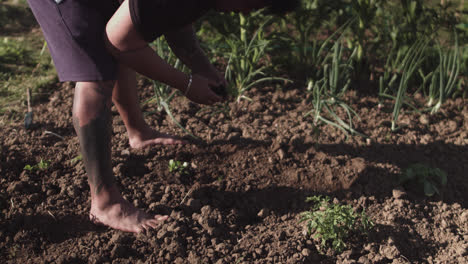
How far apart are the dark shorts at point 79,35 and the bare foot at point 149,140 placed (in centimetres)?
68

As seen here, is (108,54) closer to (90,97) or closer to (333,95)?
(90,97)

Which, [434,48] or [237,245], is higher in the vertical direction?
[434,48]

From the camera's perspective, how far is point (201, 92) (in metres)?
1.86

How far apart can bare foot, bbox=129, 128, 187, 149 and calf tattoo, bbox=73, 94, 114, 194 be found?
0.57 metres

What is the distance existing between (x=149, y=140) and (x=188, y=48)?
644 mm

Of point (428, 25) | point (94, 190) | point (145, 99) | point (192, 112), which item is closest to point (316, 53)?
point (428, 25)

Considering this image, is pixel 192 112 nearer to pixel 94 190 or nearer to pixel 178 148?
pixel 178 148

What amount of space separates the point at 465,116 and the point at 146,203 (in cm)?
209

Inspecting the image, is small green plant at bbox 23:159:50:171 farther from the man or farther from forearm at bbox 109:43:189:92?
forearm at bbox 109:43:189:92

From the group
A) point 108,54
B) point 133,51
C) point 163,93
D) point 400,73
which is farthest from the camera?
point 400,73

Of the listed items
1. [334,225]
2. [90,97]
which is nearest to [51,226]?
[90,97]

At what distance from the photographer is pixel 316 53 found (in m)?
3.07

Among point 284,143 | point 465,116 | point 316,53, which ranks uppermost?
point 316,53

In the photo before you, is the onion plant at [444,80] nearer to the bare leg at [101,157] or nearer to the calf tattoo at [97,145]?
the bare leg at [101,157]
